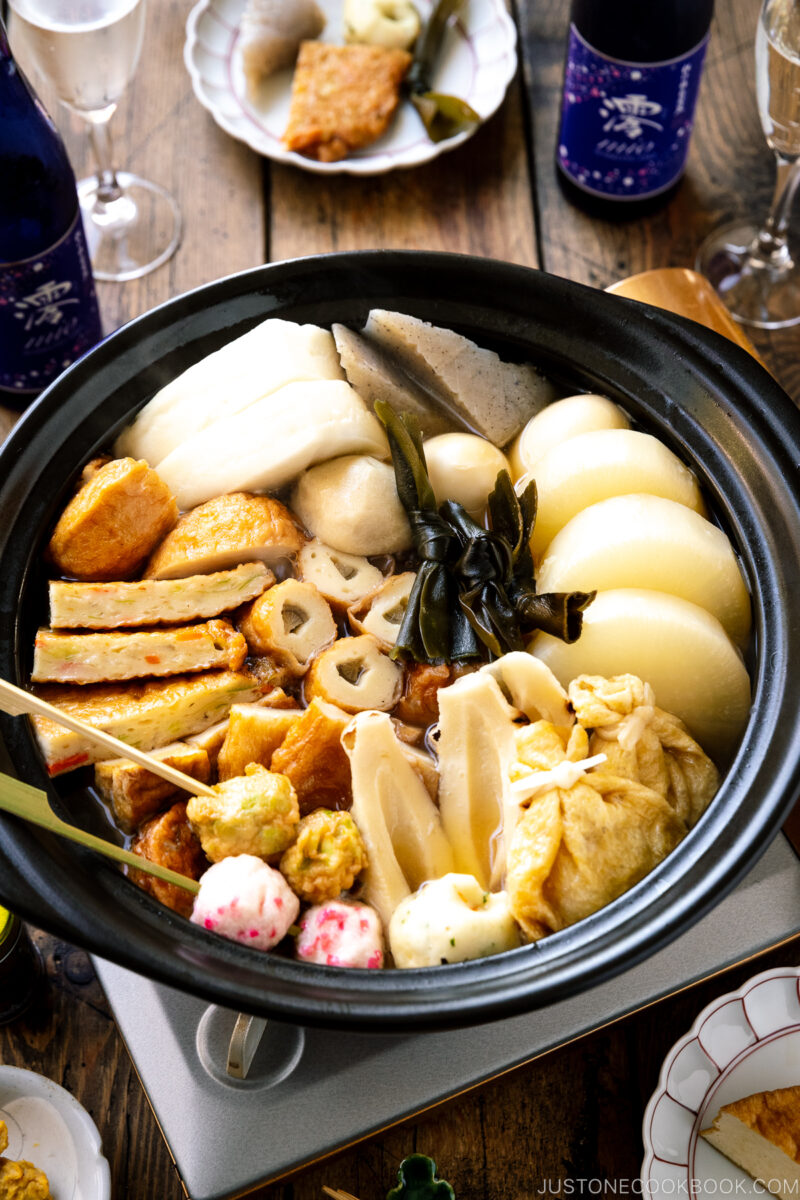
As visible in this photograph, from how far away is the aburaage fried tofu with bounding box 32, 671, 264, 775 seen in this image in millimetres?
1657

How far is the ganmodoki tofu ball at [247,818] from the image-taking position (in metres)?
1.54

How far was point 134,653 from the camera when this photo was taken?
68.1 inches

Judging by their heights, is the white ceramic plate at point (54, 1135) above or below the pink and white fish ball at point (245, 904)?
below

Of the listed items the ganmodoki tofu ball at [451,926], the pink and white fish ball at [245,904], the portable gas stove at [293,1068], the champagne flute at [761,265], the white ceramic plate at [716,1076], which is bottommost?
the white ceramic plate at [716,1076]

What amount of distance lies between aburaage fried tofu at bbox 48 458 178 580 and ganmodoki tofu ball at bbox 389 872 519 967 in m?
0.71

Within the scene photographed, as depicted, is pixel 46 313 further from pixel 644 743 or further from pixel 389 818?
pixel 644 743

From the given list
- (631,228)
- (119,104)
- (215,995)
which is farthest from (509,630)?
(119,104)

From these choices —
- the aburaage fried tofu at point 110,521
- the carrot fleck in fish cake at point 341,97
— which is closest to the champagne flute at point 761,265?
the carrot fleck in fish cake at point 341,97

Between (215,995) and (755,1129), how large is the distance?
826 mm

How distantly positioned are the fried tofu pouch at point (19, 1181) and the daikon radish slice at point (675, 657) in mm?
1047

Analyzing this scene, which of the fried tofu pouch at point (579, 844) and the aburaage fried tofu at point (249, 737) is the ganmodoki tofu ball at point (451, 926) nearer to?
the fried tofu pouch at point (579, 844)

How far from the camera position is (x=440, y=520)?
1921 millimetres

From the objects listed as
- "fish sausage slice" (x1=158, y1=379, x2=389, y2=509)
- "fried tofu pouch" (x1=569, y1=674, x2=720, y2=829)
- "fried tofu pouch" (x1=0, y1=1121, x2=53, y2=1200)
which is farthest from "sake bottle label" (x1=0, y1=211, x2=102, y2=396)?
"fried tofu pouch" (x1=0, y1=1121, x2=53, y2=1200)

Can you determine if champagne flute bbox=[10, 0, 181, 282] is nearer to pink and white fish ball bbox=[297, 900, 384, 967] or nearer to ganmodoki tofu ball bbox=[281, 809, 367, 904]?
ganmodoki tofu ball bbox=[281, 809, 367, 904]
